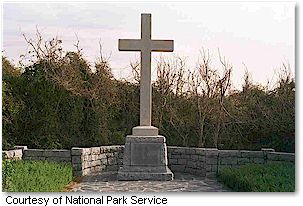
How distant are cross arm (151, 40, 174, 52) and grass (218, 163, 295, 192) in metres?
2.68

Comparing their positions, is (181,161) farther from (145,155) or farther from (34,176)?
(34,176)

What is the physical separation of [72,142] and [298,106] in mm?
6579

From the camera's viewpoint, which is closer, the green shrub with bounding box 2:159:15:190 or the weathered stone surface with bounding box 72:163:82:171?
the green shrub with bounding box 2:159:15:190

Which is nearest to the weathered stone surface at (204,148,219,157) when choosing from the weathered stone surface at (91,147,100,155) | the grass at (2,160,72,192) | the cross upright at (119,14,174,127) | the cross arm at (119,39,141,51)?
the cross upright at (119,14,174,127)

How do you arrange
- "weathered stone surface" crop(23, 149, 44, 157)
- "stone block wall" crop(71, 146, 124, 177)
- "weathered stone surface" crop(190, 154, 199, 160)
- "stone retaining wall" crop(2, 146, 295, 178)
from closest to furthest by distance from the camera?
"stone retaining wall" crop(2, 146, 295, 178) < "stone block wall" crop(71, 146, 124, 177) < "weathered stone surface" crop(23, 149, 44, 157) < "weathered stone surface" crop(190, 154, 199, 160)

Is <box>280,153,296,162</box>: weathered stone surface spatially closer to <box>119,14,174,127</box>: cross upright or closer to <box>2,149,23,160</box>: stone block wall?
<box>119,14,174,127</box>: cross upright

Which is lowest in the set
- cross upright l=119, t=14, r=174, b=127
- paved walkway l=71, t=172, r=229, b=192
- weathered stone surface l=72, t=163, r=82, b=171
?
paved walkway l=71, t=172, r=229, b=192

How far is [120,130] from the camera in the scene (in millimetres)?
12883

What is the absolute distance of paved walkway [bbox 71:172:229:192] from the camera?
859cm

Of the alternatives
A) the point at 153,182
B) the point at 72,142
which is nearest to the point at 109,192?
the point at 153,182

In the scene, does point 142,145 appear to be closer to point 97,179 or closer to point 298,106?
point 97,179

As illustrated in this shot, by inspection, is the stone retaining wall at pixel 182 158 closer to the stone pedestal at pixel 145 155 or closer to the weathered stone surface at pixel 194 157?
the weathered stone surface at pixel 194 157

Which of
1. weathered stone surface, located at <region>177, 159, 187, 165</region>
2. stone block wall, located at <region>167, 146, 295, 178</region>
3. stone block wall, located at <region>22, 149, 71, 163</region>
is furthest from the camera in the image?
weathered stone surface, located at <region>177, 159, 187, 165</region>

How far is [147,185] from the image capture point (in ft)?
29.2
